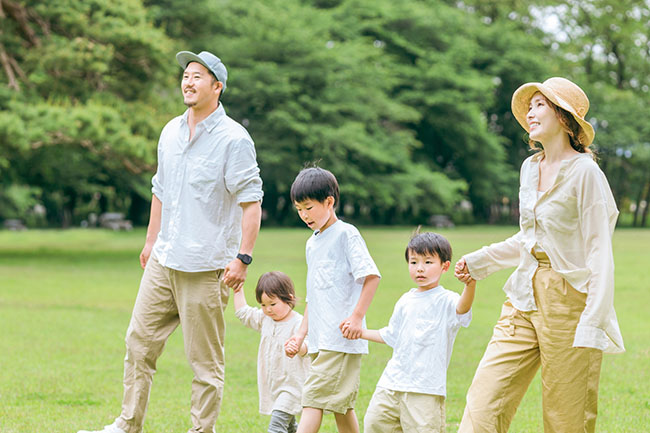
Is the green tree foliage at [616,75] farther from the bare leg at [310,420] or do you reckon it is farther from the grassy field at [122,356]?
the bare leg at [310,420]

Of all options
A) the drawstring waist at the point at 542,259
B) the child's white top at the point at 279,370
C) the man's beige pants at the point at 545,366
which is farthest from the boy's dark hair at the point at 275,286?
the drawstring waist at the point at 542,259

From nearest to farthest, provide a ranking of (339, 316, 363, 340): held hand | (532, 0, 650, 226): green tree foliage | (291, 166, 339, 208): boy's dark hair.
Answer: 1. (339, 316, 363, 340): held hand
2. (291, 166, 339, 208): boy's dark hair
3. (532, 0, 650, 226): green tree foliage

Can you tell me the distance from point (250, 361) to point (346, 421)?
377cm

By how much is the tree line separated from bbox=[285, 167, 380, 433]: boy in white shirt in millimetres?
15520

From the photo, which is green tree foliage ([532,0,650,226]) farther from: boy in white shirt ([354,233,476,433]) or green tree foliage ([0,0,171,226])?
boy in white shirt ([354,233,476,433])

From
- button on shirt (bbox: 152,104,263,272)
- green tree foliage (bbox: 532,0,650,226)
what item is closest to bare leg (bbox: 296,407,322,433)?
button on shirt (bbox: 152,104,263,272)

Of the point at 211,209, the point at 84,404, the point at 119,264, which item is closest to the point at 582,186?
the point at 211,209

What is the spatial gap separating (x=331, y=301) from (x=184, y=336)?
1001 mm

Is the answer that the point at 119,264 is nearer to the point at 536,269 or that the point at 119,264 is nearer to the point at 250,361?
the point at 250,361

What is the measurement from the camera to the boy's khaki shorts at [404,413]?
4086 millimetres

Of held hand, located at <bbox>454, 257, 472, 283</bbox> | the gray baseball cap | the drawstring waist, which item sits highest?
the gray baseball cap

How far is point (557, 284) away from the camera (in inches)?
140

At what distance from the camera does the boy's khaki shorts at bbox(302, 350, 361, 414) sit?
4.26m

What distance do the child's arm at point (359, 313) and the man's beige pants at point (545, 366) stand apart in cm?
68
